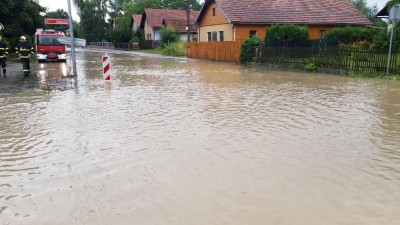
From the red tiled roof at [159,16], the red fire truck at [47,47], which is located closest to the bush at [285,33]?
the red fire truck at [47,47]

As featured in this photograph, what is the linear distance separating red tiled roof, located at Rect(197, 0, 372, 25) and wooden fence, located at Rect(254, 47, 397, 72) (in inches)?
375

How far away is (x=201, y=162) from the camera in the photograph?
5.68 meters

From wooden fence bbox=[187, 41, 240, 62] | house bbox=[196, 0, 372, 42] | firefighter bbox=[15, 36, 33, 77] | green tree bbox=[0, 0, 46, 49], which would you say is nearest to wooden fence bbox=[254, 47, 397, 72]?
wooden fence bbox=[187, 41, 240, 62]

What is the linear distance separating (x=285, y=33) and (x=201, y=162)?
2465cm

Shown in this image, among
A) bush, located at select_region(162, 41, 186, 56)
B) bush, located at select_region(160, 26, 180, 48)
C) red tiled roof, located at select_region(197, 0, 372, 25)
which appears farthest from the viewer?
bush, located at select_region(160, 26, 180, 48)

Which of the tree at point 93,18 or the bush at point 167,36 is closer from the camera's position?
the bush at point 167,36

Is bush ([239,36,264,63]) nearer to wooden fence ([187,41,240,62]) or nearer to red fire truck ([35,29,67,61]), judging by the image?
wooden fence ([187,41,240,62])

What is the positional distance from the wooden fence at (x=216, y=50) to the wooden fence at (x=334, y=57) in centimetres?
381

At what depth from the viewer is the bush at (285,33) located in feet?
93.2

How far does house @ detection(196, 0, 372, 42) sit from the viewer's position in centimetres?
3350

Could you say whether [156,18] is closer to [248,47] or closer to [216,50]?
[216,50]

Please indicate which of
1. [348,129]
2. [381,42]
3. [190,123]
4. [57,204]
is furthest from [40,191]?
[381,42]

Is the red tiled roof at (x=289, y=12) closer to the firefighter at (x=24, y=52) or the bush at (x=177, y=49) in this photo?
the bush at (x=177, y=49)

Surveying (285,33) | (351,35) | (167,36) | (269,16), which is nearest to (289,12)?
(269,16)
